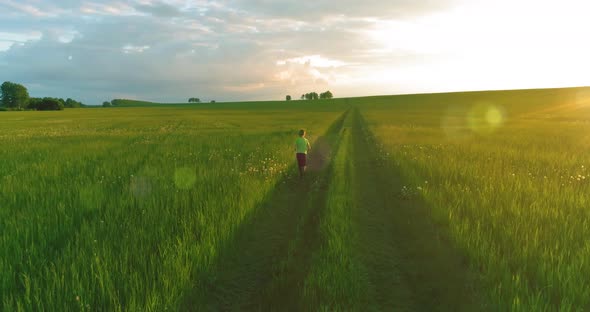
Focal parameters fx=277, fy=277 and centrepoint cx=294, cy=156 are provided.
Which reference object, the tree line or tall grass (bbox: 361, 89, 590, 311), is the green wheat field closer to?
tall grass (bbox: 361, 89, 590, 311)

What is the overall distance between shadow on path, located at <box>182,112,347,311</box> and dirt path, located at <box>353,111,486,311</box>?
1.17 meters

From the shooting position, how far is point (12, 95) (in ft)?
431

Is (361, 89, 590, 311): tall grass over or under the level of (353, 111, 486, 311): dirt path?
over

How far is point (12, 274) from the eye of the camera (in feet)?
12.1

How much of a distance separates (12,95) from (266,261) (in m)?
186

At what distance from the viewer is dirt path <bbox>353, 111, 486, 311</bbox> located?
402cm

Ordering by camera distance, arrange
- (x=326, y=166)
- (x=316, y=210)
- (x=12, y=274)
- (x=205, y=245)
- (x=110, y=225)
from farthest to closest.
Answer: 1. (x=326, y=166)
2. (x=316, y=210)
3. (x=110, y=225)
4. (x=205, y=245)
5. (x=12, y=274)

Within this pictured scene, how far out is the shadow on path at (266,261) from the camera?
4.02 meters

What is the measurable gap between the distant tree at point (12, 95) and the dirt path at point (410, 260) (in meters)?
185

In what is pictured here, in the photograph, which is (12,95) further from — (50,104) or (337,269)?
(337,269)

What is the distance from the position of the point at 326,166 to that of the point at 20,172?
450 inches

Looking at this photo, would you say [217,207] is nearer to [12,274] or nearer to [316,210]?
[316,210]

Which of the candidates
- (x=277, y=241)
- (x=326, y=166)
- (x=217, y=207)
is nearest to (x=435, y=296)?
(x=277, y=241)

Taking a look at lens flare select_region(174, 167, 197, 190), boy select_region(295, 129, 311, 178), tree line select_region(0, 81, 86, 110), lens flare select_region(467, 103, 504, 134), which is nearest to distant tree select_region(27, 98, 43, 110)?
tree line select_region(0, 81, 86, 110)
